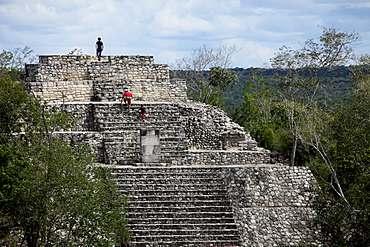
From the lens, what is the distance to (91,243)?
12.6 m

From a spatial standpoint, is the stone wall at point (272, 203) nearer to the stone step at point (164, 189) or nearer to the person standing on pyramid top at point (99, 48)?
the stone step at point (164, 189)

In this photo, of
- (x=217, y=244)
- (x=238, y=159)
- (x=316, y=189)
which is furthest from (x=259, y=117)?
(x=217, y=244)

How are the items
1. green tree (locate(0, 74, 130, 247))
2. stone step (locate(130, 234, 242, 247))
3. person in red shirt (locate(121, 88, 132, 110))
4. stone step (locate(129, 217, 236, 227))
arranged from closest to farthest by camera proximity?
green tree (locate(0, 74, 130, 247)), stone step (locate(130, 234, 242, 247)), stone step (locate(129, 217, 236, 227)), person in red shirt (locate(121, 88, 132, 110))

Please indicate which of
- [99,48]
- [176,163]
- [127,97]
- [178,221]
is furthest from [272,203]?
[99,48]

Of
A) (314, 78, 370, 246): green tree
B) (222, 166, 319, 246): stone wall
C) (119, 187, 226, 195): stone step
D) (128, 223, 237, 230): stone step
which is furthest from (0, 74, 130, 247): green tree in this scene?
A: (314, 78, 370, 246): green tree

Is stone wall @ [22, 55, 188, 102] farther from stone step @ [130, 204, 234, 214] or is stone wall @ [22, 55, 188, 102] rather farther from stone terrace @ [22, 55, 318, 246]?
stone step @ [130, 204, 234, 214]

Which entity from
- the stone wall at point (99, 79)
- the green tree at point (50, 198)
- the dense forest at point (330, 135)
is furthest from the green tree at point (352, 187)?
the stone wall at point (99, 79)

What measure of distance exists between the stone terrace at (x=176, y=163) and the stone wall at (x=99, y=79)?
0.04 metres

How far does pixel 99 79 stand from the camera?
21.6 meters

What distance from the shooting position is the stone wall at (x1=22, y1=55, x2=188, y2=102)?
2075 cm

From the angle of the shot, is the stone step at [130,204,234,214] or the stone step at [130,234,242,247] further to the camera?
the stone step at [130,204,234,214]

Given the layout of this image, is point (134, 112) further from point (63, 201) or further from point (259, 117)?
point (259, 117)

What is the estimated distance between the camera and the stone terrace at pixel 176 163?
600 inches

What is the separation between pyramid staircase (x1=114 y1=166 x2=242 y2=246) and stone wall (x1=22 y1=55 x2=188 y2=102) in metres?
5.18
